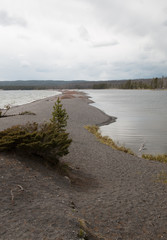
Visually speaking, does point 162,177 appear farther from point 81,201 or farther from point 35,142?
point 35,142

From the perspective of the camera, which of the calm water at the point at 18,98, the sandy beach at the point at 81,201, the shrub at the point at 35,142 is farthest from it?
the calm water at the point at 18,98

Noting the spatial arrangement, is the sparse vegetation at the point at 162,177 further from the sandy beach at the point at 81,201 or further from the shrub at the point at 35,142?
the shrub at the point at 35,142

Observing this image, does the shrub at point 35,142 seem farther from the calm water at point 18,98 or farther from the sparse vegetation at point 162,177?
the calm water at point 18,98

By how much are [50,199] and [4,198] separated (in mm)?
1209

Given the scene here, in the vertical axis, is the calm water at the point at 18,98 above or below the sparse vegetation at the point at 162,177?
above

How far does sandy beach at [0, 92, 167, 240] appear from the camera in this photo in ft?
15.9

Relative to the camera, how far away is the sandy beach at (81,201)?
486 cm

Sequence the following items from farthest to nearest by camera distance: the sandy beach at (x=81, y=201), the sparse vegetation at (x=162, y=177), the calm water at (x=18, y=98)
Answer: the calm water at (x=18, y=98) < the sparse vegetation at (x=162, y=177) < the sandy beach at (x=81, y=201)

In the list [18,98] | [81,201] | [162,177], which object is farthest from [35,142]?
[18,98]

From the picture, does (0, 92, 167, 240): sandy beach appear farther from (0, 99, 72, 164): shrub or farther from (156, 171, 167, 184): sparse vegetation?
(0, 99, 72, 164): shrub

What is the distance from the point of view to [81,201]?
22.1 feet

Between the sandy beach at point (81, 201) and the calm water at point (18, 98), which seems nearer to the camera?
the sandy beach at point (81, 201)

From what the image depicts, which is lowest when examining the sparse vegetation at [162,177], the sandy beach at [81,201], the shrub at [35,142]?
the sparse vegetation at [162,177]

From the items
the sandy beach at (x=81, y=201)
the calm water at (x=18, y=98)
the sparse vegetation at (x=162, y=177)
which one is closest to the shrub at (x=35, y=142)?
the sandy beach at (x=81, y=201)
